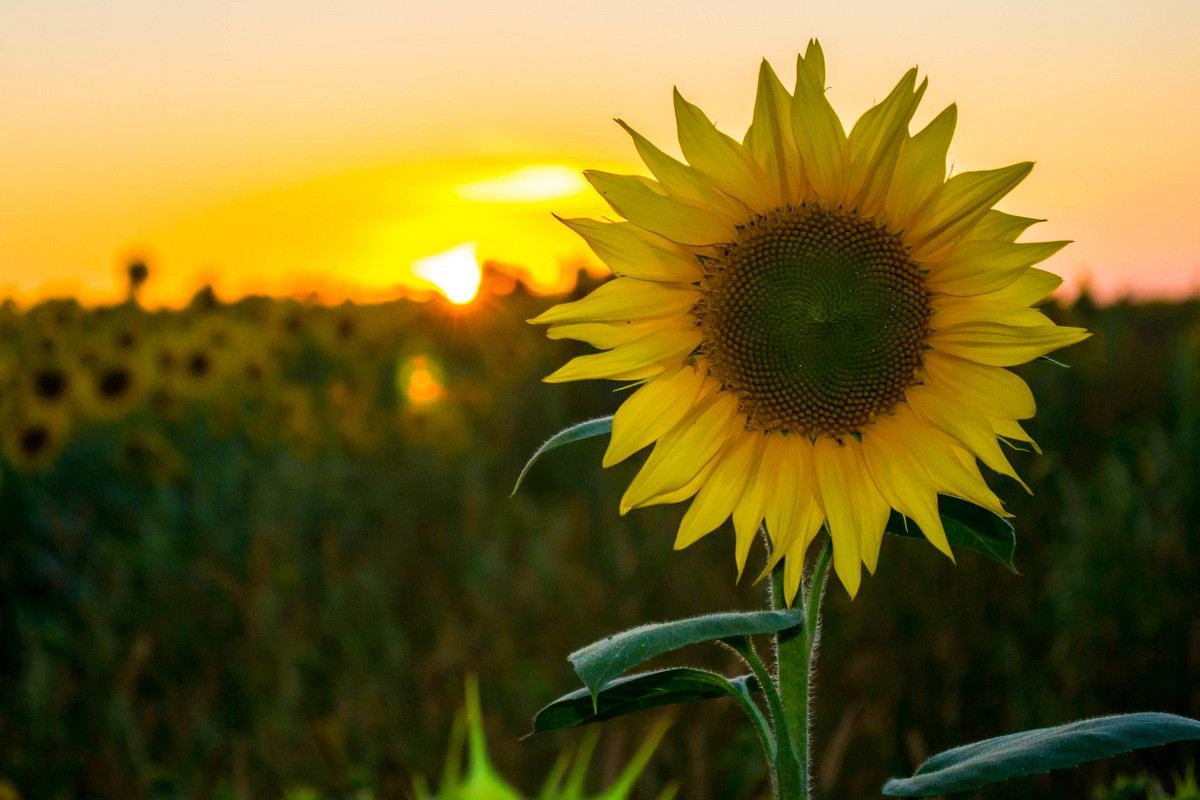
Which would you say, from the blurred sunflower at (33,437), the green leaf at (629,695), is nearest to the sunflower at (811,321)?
the green leaf at (629,695)

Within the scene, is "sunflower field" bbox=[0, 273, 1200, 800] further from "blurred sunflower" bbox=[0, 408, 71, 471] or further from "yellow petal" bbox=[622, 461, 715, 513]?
"yellow petal" bbox=[622, 461, 715, 513]

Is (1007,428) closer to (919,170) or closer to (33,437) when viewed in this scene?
(919,170)

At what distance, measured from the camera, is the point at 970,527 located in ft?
3.75

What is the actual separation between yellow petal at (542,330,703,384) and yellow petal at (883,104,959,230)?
0.25 m

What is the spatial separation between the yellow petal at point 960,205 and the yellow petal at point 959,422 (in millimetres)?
156

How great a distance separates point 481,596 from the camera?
3.56 metres

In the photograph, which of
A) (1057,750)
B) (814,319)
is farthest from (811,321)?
(1057,750)

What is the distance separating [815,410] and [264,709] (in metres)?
2.59

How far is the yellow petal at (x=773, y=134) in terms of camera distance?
1054 millimetres

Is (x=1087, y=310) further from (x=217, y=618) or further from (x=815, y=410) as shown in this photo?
(x=815, y=410)

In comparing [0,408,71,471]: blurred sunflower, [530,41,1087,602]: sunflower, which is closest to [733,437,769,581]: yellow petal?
[530,41,1087,602]: sunflower

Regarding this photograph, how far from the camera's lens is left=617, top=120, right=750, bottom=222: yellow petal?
1061mm

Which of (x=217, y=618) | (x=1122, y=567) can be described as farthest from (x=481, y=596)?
(x=1122, y=567)

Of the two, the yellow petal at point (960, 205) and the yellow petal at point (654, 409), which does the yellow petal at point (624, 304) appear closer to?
the yellow petal at point (654, 409)
